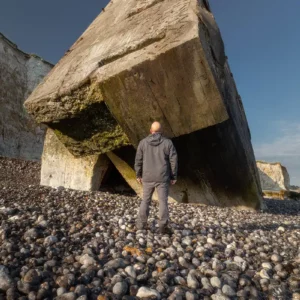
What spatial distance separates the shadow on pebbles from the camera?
1940 mm

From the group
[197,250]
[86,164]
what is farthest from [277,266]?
[86,164]

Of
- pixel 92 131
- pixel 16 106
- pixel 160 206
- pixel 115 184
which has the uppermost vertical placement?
pixel 16 106

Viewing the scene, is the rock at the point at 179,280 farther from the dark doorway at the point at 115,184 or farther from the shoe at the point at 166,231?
the dark doorway at the point at 115,184

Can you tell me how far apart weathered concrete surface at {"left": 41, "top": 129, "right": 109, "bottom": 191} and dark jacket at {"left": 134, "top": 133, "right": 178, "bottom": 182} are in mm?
2905

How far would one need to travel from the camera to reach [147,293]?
6.28 feet

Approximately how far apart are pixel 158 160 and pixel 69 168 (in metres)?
3.72

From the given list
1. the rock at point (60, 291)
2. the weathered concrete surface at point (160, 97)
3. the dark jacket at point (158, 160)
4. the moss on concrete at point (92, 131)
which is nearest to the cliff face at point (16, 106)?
the weathered concrete surface at point (160, 97)

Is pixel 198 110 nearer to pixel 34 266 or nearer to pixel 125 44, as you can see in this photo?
pixel 125 44

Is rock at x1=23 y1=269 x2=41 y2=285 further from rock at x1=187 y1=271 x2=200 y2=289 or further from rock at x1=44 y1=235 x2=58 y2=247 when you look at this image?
rock at x1=187 y1=271 x2=200 y2=289

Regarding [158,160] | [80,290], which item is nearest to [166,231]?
[158,160]

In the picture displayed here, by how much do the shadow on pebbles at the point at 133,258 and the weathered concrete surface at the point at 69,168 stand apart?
217 centimetres

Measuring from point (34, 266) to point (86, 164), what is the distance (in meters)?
4.41

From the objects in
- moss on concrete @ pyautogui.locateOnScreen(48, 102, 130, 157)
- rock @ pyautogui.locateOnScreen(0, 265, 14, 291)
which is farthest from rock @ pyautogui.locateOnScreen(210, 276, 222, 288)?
moss on concrete @ pyautogui.locateOnScreen(48, 102, 130, 157)

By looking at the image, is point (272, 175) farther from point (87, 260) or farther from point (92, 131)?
point (87, 260)
